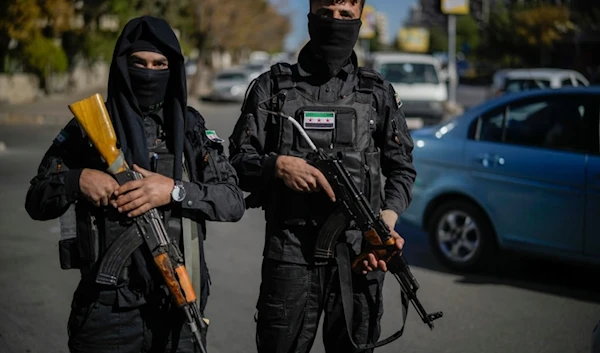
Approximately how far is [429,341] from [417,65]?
16.6 metres

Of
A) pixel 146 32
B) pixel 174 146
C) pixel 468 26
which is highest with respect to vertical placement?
A: pixel 146 32

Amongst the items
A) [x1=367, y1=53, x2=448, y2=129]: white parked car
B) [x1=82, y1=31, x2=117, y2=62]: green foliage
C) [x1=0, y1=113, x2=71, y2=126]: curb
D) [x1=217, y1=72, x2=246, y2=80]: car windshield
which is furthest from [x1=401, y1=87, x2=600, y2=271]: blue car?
[x1=82, y1=31, x2=117, y2=62]: green foliage

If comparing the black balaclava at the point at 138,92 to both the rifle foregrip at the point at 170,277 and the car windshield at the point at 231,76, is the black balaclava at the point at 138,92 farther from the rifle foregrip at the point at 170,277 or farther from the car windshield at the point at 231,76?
the car windshield at the point at 231,76

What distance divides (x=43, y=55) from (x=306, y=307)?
27.0 meters

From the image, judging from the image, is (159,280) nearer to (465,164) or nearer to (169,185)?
(169,185)

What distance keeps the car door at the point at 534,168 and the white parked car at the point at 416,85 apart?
1370 centimetres

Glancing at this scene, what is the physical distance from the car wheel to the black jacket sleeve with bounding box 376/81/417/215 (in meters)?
3.56

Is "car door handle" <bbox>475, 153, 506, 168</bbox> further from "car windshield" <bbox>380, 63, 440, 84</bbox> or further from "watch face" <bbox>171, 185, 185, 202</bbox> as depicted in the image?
"car windshield" <bbox>380, 63, 440, 84</bbox>

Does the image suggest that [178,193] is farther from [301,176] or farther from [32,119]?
[32,119]

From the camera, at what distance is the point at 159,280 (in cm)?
277

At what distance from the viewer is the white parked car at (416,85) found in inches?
809

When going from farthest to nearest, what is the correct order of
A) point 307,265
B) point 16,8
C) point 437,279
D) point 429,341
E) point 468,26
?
point 468,26
point 16,8
point 437,279
point 429,341
point 307,265

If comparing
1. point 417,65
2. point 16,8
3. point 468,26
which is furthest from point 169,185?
point 468,26

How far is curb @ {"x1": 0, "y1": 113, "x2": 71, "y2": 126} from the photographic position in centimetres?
2189
